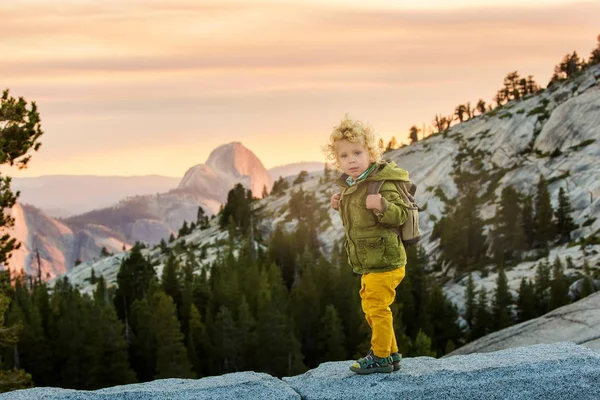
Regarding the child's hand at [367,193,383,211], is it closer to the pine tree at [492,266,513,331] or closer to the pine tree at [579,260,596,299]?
the pine tree at [492,266,513,331]

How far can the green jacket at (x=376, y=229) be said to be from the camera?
37.3 feet

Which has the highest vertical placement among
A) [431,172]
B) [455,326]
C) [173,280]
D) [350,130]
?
[431,172]

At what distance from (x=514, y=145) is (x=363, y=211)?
16955cm

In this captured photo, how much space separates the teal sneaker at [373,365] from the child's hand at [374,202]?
2582 mm

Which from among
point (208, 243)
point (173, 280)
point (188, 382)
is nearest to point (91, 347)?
point (173, 280)

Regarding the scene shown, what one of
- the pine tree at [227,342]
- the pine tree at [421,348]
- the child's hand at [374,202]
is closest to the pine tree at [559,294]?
the pine tree at [421,348]

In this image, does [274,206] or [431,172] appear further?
[274,206]

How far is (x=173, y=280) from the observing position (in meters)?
91.8

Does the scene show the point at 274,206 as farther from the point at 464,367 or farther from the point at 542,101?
the point at 464,367

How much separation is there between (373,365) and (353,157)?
11.4ft

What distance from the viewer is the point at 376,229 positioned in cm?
1149

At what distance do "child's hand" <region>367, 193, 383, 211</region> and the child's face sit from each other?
636 millimetres

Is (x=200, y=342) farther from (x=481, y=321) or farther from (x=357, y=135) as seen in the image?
(x=357, y=135)

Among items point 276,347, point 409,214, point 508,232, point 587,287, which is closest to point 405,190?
point 409,214
